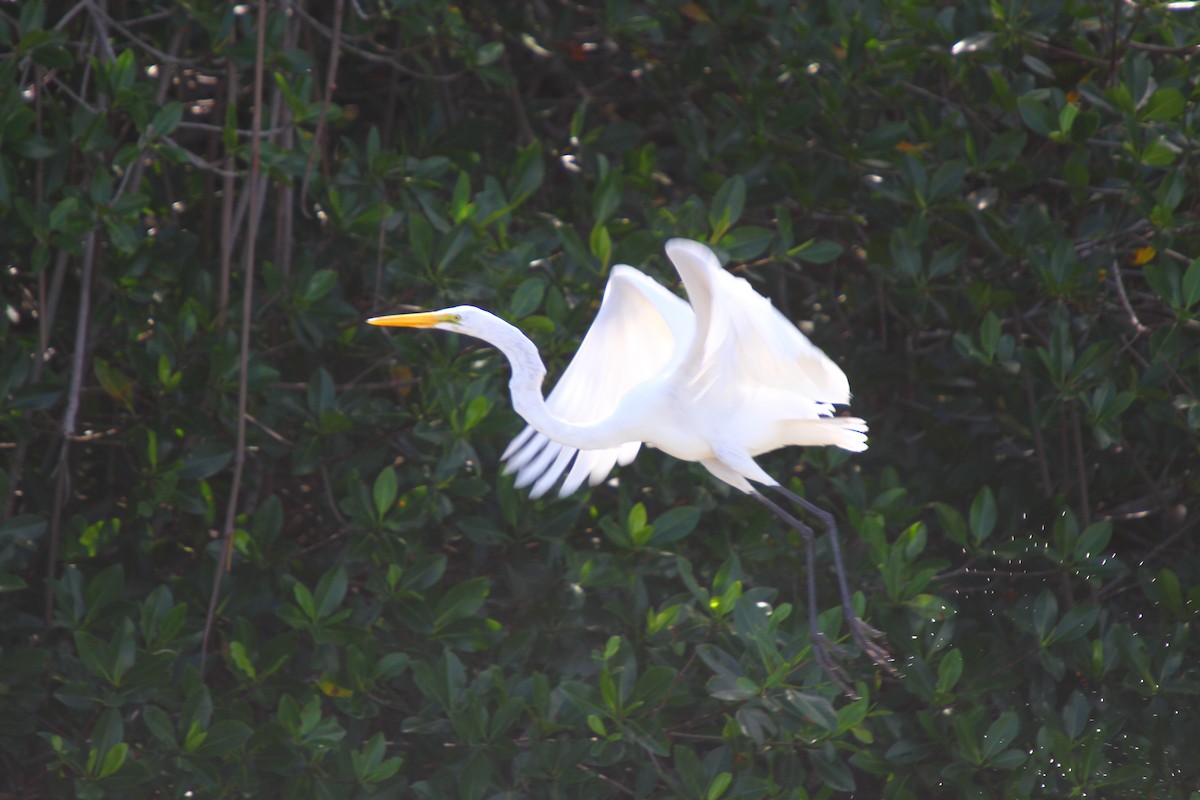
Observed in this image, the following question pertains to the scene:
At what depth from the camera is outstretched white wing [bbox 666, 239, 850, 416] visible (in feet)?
7.93

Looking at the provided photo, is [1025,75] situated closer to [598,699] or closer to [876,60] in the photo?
[876,60]

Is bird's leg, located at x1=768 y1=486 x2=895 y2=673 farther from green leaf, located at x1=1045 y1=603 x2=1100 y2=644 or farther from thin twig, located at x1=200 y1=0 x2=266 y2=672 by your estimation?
thin twig, located at x1=200 y1=0 x2=266 y2=672

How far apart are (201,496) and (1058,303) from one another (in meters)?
2.05

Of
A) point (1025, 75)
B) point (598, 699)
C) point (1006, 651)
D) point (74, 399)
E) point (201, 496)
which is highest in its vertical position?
point (1025, 75)

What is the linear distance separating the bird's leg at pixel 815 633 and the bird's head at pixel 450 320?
2.65ft

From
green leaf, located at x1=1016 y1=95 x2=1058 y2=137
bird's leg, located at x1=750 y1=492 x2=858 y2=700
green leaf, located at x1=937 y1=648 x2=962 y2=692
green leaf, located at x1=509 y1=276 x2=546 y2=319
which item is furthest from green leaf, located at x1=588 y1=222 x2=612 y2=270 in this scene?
green leaf, located at x1=937 y1=648 x2=962 y2=692

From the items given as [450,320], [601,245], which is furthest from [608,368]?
[450,320]

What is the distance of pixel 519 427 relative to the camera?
3.09 meters

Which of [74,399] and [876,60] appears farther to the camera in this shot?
A: [876,60]

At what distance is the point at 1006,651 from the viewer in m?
3.24

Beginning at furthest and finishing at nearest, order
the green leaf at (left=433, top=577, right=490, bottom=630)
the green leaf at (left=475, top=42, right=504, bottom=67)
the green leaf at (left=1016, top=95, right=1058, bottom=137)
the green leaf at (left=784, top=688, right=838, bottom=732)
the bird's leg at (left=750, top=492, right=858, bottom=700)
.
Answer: the green leaf at (left=475, top=42, right=504, bottom=67) → the green leaf at (left=1016, top=95, right=1058, bottom=137) → the green leaf at (left=433, top=577, right=490, bottom=630) → the bird's leg at (left=750, top=492, right=858, bottom=700) → the green leaf at (left=784, top=688, right=838, bottom=732)

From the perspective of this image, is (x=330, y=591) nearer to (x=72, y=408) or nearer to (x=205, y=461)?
(x=205, y=461)

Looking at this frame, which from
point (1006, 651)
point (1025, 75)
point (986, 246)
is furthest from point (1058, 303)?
point (1006, 651)

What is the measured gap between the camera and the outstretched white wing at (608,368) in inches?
120
